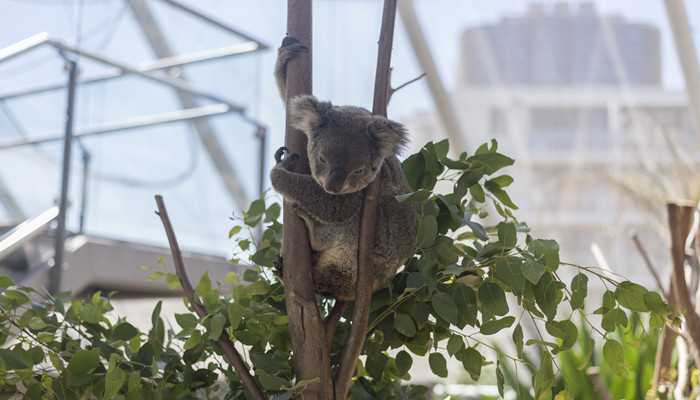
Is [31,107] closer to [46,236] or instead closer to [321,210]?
[46,236]

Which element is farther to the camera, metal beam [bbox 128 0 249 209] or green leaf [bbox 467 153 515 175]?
metal beam [bbox 128 0 249 209]

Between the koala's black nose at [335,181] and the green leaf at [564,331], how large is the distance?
0.40 meters

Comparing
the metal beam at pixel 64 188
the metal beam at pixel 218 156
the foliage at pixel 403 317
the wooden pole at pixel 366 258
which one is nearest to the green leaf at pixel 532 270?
the foliage at pixel 403 317

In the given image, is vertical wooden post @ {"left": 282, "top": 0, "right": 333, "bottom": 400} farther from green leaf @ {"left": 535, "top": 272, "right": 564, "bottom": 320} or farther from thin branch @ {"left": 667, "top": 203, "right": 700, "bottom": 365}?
thin branch @ {"left": 667, "top": 203, "right": 700, "bottom": 365}

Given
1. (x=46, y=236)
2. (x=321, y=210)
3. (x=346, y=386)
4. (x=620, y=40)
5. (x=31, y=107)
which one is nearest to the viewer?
(x=346, y=386)

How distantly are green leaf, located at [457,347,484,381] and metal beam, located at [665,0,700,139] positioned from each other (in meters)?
4.22

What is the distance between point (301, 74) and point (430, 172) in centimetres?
26

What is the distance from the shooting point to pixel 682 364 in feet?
6.22

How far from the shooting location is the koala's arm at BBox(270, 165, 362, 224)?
144 centimetres

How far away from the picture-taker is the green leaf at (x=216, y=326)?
127cm

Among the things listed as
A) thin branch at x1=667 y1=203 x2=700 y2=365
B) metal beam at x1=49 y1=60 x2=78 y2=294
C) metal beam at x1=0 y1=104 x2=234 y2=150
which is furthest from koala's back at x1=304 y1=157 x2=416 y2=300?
metal beam at x1=0 y1=104 x2=234 y2=150

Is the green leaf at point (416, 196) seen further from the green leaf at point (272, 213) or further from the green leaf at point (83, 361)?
the green leaf at point (83, 361)

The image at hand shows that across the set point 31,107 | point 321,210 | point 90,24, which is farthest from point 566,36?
point 321,210

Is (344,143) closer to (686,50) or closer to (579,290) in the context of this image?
(579,290)
